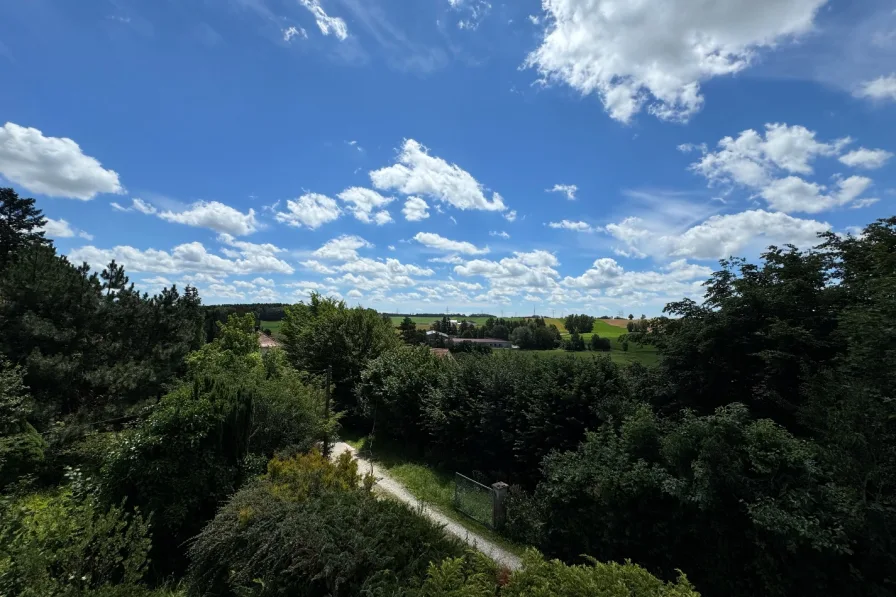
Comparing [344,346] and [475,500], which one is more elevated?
[344,346]

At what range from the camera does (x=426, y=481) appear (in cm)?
1233

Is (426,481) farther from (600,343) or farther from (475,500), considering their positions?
(600,343)

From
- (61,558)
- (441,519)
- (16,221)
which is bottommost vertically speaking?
(441,519)

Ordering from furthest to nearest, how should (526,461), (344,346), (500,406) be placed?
(344,346) → (500,406) → (526,461)

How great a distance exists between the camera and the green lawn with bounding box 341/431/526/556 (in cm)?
920

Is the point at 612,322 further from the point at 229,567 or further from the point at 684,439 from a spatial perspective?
the point at 229,567

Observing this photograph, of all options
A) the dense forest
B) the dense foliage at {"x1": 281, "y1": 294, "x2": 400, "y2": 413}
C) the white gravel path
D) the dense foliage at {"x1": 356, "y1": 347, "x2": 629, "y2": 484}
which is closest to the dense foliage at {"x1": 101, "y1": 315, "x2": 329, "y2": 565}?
the dense forest

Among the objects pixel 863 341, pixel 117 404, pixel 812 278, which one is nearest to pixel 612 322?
pixel 812 278

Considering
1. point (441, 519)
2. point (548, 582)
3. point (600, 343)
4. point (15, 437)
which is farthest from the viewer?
point (600, 343)

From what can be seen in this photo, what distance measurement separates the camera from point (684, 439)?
243 inches

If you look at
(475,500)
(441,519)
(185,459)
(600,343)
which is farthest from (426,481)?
(600,343)

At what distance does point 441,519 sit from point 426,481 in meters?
2.64

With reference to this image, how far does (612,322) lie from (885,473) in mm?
31445

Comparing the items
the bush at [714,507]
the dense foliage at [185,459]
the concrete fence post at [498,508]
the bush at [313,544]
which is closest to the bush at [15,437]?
the dense foliage at [185,459]
